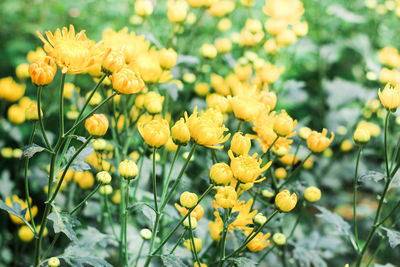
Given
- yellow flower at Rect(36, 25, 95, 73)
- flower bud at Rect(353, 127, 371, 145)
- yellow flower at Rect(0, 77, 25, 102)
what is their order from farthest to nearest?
yellow flower at Rect(0, 77, 25, 102) → flower bud at Rect(353, 127, 371, 145) → yellow flower at Rect(36, 25, 95, 73)

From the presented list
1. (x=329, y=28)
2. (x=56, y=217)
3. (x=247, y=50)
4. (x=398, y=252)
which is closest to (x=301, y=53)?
(x=329, y=28)

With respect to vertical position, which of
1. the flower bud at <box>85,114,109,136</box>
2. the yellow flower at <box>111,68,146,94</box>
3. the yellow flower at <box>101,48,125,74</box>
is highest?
the yellow flower at <box>101,48,125,74</box>

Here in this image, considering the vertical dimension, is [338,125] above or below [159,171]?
below

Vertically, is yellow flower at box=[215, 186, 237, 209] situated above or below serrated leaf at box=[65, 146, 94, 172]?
A: below

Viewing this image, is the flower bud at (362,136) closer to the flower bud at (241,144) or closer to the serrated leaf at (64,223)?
the flower bud at (241,144)

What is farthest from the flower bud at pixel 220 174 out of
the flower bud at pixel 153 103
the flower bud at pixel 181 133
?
the flower bud at pixel 153 103

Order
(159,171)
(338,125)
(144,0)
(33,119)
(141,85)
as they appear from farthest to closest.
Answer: (338,125)
(144,0)
(159,171)
(33,119)
(141,85)

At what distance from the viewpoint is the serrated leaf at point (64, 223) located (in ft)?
4.39

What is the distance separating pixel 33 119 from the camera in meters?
1.54

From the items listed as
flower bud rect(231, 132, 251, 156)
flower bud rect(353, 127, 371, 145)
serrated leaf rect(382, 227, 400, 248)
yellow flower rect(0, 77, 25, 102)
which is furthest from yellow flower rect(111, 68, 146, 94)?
yellow flower rect(0, 77, 25, 102)

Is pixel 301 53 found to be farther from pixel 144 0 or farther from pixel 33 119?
pixel 33 119

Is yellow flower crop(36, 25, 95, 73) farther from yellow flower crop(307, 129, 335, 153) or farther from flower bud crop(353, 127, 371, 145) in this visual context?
flower bud crop(353, 127, 371, 145)

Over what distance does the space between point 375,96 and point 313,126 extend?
0.54 metres

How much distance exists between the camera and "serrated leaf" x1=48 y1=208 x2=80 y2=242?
134cm
